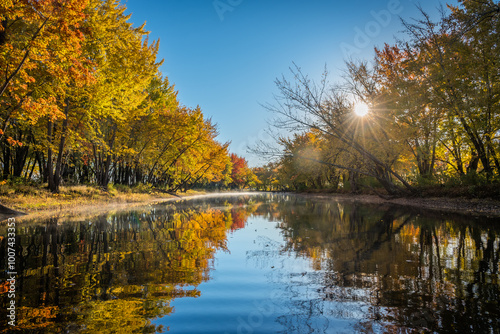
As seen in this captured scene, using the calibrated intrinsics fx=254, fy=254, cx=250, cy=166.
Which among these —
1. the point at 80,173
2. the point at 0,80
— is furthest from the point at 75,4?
the point at 80,173

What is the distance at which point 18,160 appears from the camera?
61.1 feet

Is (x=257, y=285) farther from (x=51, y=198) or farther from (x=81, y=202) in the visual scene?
(x=81, y=202)

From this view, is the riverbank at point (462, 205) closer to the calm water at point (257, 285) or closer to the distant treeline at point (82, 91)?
the calm water at point (257, 285)

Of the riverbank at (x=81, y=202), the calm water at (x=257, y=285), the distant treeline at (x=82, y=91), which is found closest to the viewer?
the calm water at (x=257, y=285)

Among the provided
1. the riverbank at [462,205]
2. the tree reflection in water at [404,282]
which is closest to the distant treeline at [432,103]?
the riverbank at [462,205]

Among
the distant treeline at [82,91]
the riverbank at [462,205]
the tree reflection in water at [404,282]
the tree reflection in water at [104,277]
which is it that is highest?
the distant treeline at [82,91]

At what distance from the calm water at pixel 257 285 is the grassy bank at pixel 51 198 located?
6924 millimetres

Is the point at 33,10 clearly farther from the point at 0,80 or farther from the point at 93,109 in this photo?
the point at 93,109

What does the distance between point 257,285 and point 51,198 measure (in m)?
13.8

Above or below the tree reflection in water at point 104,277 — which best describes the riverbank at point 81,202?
above

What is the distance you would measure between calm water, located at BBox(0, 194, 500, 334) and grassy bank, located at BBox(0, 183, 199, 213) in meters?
6.92

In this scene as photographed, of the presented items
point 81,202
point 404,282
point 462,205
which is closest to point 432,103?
point 462,205

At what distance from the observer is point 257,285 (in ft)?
10.7

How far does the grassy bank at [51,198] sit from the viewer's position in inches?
427
